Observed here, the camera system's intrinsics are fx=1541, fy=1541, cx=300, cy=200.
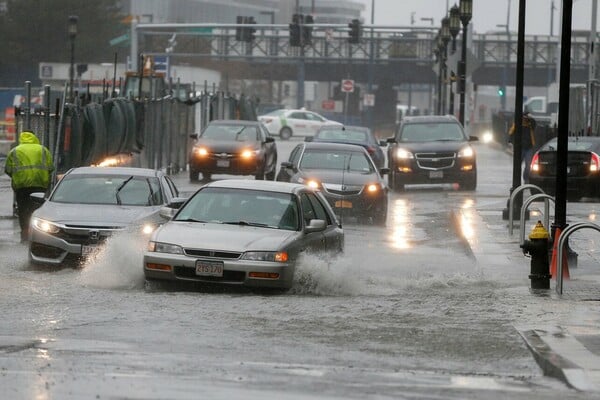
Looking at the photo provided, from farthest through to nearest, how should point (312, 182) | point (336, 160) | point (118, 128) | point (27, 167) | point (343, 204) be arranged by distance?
1. point (118, 128)
2. point (336, 160)
3. point (312, 182)
4. point (343, 204)
5. point (27, 167)

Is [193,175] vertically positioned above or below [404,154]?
below

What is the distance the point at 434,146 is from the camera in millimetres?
37625

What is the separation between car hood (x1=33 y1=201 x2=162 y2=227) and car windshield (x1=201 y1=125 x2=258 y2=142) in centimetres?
2020

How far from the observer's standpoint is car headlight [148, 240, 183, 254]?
15.9 m

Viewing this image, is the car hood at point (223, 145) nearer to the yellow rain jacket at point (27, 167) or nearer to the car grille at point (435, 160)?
the car grille at point (435, 160)

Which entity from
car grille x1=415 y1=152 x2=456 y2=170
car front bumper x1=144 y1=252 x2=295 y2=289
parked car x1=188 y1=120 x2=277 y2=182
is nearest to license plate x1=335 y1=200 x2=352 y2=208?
car grille x1=415 y1=152 x2=456 y2=170

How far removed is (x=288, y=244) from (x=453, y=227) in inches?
465

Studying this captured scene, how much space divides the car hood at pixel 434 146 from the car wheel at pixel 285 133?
39.8 m

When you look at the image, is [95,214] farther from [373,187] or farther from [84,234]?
[373,187]

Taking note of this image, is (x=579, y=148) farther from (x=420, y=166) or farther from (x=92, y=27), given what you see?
(x=92, y=27)

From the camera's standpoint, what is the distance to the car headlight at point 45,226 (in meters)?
18.5

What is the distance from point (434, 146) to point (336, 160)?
26.6 feet

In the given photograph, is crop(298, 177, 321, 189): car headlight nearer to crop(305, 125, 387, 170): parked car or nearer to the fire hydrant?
the fire hydrant

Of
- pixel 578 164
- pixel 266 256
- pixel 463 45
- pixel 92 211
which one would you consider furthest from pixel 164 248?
pixel 463 45
